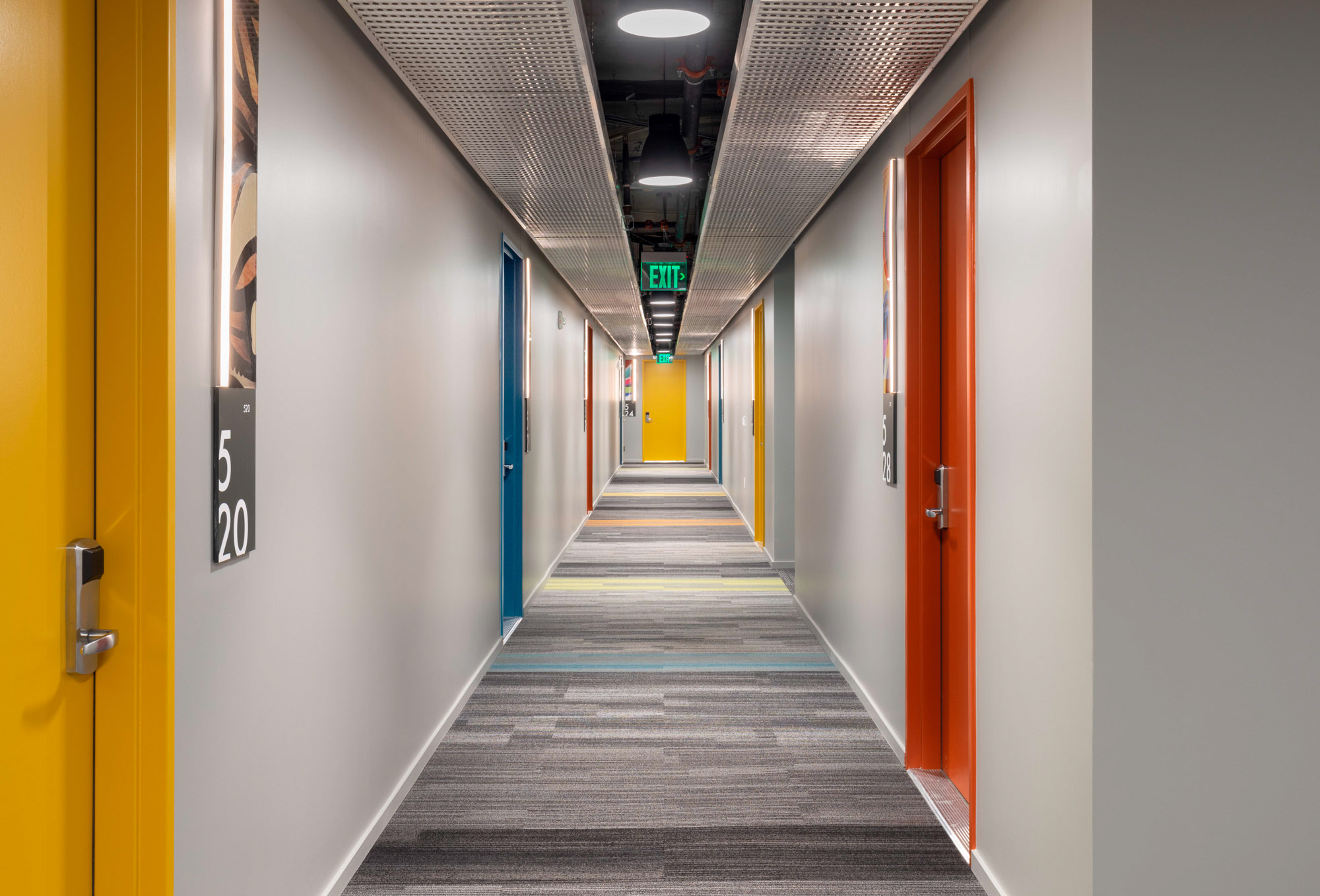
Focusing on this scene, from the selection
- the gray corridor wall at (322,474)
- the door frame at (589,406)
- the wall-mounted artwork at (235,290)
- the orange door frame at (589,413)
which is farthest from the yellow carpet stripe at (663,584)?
the wall-mounted artwork at (235,290)

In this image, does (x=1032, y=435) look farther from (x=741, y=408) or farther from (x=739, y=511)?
(x=739, y=511)

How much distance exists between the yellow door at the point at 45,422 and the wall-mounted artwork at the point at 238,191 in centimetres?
24

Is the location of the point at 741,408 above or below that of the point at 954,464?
above

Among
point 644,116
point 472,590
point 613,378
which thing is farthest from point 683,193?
point 613,378

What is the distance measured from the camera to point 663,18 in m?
2.72

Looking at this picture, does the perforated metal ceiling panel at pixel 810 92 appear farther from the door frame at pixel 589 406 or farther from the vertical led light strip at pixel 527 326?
the door frame at pixel 589 406

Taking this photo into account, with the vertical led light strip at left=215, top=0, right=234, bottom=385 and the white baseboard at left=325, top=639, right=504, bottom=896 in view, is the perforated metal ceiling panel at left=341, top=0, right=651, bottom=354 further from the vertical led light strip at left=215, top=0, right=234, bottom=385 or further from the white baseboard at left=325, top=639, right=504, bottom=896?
the white baseboard at left=325, top=639, right=504, bottom=896

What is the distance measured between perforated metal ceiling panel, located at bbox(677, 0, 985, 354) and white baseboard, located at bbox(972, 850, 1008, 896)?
2.47m

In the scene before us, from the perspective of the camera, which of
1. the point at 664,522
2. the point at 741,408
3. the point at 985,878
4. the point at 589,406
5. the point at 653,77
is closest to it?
the point at 985,878

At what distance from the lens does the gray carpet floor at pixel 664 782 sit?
2533 mm

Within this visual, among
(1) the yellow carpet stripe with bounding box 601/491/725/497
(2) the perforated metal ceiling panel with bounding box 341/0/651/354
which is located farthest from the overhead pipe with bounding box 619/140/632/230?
(1) the yellow carpet stripe with bounding box 601/491/725/497

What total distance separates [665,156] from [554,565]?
3.88 m

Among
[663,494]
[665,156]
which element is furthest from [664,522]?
[665,156]

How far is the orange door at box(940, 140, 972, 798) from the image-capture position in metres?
2.95
